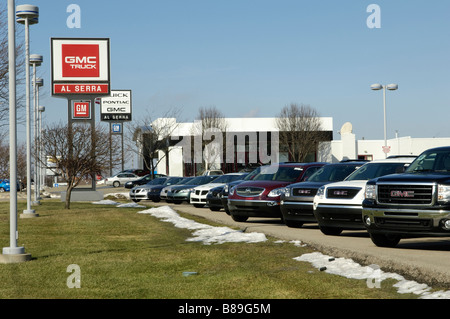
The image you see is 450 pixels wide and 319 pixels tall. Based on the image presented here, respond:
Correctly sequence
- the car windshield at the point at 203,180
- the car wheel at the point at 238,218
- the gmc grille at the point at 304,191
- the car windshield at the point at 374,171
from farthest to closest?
the car windshield at the point at 203,180 < the car wheel at the point at 238,218 < the gmc grille at the point at 304,191 < the car windshield at the point at 374,171

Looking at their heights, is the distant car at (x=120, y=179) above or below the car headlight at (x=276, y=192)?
below

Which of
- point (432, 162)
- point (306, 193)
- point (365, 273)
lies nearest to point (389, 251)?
point (432, 162)

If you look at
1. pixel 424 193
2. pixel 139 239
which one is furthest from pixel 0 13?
pixel 424 193

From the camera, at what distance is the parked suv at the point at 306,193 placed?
17328 mm

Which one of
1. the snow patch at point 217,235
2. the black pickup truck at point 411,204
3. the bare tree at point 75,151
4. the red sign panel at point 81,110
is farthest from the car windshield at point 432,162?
the red sign panel at point 81,110

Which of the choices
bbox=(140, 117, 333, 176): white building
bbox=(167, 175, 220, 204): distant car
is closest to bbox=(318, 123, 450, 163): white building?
bbox=(140, 117, 333, 176): white building

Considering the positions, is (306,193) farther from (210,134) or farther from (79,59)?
(210,134)

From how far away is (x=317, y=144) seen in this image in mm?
74312

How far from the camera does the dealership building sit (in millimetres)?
72062

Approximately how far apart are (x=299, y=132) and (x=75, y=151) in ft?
145

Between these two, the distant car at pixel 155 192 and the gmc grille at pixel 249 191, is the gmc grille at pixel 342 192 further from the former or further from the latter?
the distant car at pixel 155 192

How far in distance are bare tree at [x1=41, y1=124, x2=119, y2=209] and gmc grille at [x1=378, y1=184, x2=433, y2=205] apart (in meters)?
20.2

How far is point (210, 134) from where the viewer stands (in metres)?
74.2

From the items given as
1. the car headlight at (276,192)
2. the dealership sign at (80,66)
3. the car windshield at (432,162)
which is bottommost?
the car headlight at (276,192)
